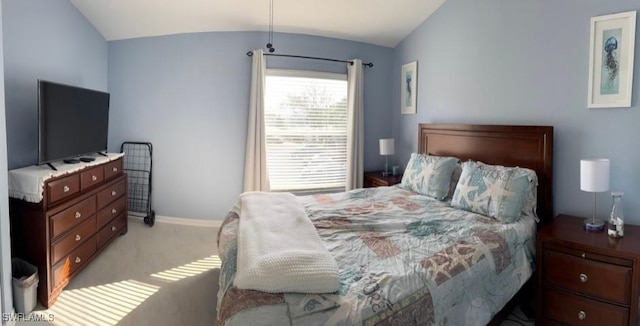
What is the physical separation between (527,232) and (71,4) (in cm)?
444

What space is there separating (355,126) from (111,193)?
278 centimetres

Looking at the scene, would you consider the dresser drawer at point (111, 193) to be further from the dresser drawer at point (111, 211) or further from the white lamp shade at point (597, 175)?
the white lamp shade at point (597, 175)

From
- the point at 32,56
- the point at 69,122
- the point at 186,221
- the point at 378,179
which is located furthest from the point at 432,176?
the point at 32,56

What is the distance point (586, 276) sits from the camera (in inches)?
78.7

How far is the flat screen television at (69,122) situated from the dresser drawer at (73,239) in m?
0.56

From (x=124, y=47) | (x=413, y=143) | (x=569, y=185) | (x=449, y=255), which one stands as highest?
(x=124, y=47)

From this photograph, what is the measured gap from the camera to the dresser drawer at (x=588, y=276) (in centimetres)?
189

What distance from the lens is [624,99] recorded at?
2252 mm

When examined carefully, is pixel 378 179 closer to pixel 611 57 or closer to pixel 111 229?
pixel 611 57

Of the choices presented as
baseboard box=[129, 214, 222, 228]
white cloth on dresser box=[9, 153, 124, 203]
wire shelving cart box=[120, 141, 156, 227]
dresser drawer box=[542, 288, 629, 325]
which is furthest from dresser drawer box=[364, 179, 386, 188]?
white cloth on dresser box=[9, 153, 124, 203]

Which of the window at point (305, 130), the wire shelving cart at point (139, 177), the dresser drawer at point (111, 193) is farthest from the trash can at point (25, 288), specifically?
the window at point (305, 130)

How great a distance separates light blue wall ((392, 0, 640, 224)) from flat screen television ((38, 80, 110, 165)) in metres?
3.43

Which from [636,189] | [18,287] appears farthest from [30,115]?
[636,189]

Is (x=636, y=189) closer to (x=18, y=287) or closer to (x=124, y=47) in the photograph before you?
(x=18, y=287)
